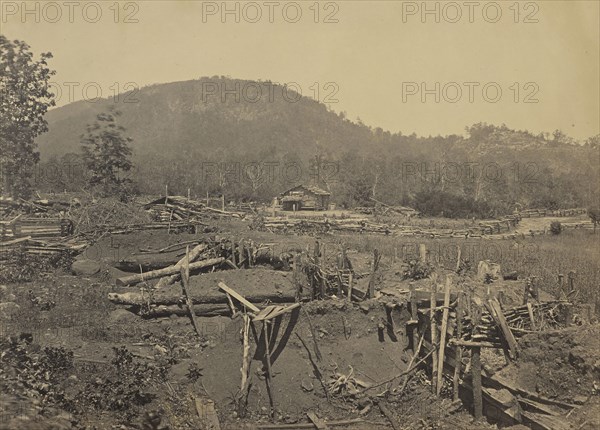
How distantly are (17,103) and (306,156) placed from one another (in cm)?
7832

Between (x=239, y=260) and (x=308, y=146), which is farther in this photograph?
(x=308, y=146)

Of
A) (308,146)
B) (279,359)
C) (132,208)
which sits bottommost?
(279,359)

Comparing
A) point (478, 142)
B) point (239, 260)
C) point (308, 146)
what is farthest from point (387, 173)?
point (239, 260)

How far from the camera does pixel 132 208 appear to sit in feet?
81.6

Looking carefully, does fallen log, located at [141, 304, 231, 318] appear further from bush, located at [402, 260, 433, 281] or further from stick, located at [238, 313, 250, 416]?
bush, located at [402, 260, 433, 281]

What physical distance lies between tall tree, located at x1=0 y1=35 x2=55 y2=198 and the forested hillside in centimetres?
2352

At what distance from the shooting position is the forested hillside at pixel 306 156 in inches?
2269

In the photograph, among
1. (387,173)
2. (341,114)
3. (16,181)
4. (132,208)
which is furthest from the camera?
(341,114)

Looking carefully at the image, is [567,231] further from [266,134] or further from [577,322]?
[266,134]

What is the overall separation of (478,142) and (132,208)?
96.3 m

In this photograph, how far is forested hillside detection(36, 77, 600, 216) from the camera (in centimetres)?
5762

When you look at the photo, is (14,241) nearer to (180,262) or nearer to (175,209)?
(180,262)

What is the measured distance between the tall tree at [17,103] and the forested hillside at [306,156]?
23525 mm

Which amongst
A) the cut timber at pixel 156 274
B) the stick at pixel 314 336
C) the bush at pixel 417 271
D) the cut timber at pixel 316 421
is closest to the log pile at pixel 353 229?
the bush at pixel 417 271
